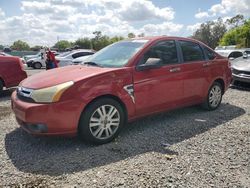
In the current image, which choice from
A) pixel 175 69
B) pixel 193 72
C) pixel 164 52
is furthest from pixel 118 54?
pixel 193 72

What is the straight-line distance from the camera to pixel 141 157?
388 cm

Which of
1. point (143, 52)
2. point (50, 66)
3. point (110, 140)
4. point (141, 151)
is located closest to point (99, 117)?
point (110, 140)

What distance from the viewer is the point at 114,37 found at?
76188 millimetres

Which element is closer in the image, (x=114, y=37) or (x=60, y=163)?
(x=60, y=163)

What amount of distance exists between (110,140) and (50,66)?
9.56 meters

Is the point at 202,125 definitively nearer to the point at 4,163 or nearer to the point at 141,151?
the point at 141,151

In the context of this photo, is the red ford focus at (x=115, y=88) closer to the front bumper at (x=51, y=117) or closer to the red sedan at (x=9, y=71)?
the front bumper at (x=51, y=117)

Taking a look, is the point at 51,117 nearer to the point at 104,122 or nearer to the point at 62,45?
the point at 104,122

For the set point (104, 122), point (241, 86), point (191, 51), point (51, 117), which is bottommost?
point (241, 86)

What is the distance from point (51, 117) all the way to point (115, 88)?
1.04 meters

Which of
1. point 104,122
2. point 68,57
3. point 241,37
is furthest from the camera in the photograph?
point 241,37

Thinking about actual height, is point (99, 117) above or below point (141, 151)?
above

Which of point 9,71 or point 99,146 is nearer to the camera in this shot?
point 99,146

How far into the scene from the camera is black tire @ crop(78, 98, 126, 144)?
161 inches
